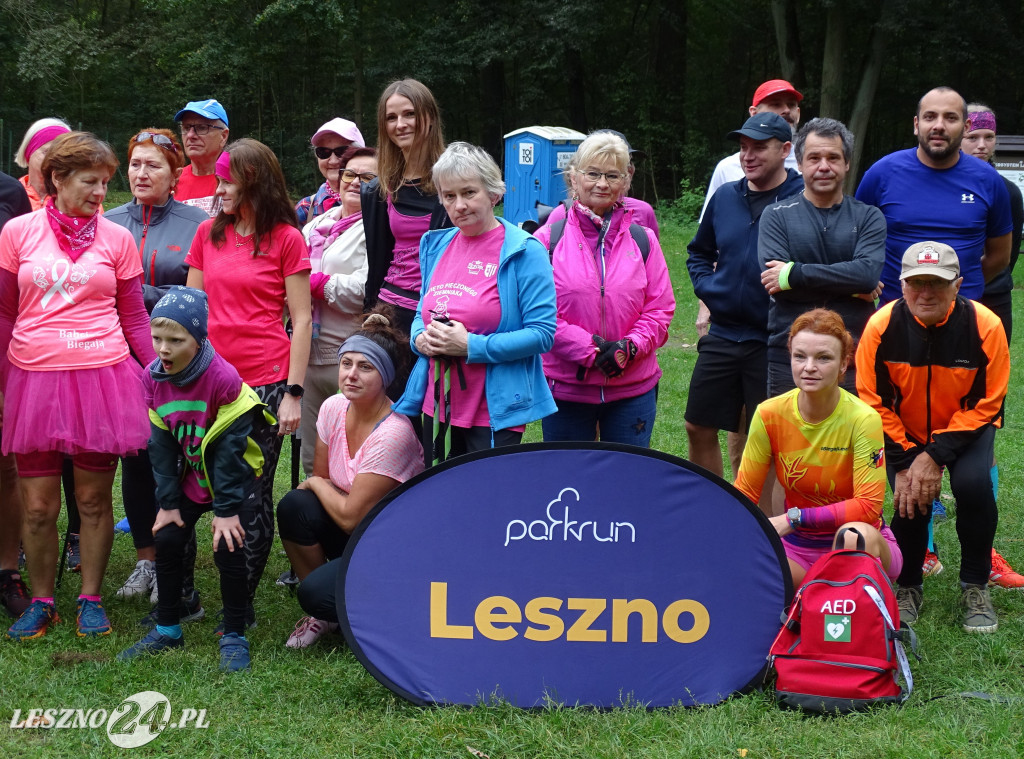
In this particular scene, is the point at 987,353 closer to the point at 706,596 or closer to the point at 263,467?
the point at 706,596

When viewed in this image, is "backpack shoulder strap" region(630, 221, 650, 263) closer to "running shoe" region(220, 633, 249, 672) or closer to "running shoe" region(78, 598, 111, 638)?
"running shoe" region(220, 633, 249, 672)

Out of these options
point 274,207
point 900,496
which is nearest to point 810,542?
point 900,496

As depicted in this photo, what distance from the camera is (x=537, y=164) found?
52.6ft

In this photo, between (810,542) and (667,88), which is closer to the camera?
(810,542)

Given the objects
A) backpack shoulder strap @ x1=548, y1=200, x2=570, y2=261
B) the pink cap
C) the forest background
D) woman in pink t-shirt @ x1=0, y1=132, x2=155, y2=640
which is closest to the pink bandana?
woman in pink t-shirt @ x1=0, y1=132, x2=155, y2=640

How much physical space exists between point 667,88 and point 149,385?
86.0ft

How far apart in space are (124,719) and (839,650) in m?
2.42

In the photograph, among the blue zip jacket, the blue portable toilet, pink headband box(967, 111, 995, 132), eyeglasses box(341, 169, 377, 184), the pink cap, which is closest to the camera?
the blue zip jacket

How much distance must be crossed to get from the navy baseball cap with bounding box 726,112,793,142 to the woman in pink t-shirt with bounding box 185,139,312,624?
6.64 feet

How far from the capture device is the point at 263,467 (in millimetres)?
4133

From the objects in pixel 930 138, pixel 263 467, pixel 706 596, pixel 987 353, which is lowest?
pixel 706 596

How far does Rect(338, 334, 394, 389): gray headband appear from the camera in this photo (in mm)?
4066

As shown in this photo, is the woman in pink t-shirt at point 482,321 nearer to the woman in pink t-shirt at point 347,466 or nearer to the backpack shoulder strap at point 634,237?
the woman in pink t-shirt at point 347,466

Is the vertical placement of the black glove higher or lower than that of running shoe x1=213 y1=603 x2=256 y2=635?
higher
